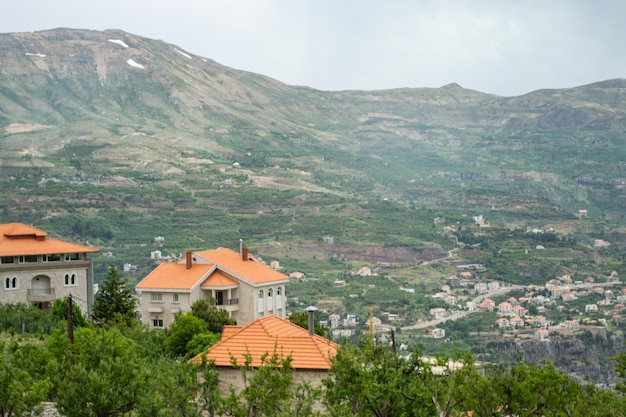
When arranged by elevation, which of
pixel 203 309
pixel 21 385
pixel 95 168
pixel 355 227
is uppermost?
pixel 95 168

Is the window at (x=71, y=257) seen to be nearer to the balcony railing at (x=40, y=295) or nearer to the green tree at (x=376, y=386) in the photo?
the balcony railing at (x=40, y=295)

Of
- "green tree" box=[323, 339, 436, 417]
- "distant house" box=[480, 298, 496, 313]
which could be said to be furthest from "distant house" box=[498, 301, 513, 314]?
"green tree" box=[323, 339, 436, 417]

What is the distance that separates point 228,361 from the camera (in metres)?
29.2

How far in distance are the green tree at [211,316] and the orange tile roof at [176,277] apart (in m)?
4.61

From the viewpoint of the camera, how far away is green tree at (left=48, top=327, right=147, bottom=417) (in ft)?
84.5

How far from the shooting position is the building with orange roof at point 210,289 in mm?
50062

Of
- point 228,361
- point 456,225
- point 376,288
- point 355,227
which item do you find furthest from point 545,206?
point 228,361

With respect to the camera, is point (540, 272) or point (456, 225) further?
point (456, 225)

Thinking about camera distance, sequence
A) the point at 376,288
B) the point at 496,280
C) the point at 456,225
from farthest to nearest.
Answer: the point at 456,225, the point at 496,280, the point at 376,288

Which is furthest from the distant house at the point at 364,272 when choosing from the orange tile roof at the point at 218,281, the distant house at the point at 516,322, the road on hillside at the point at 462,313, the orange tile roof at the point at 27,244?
the orange tile roof at the point at 27,244

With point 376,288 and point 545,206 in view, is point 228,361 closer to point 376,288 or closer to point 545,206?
point 376,288

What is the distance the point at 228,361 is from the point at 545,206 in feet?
549

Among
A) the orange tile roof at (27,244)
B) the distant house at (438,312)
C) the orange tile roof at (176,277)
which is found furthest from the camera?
the distant house at (438,312)

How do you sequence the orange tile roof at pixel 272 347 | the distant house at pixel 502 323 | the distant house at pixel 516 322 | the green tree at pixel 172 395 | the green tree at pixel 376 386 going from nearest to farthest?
the green tree at pixel 172 395 → the green tree at pixel 376 386 → the orange tile roof at pixel 272 347 → the distant house at pixel 502 323 → the distant house at pixel 516 322
